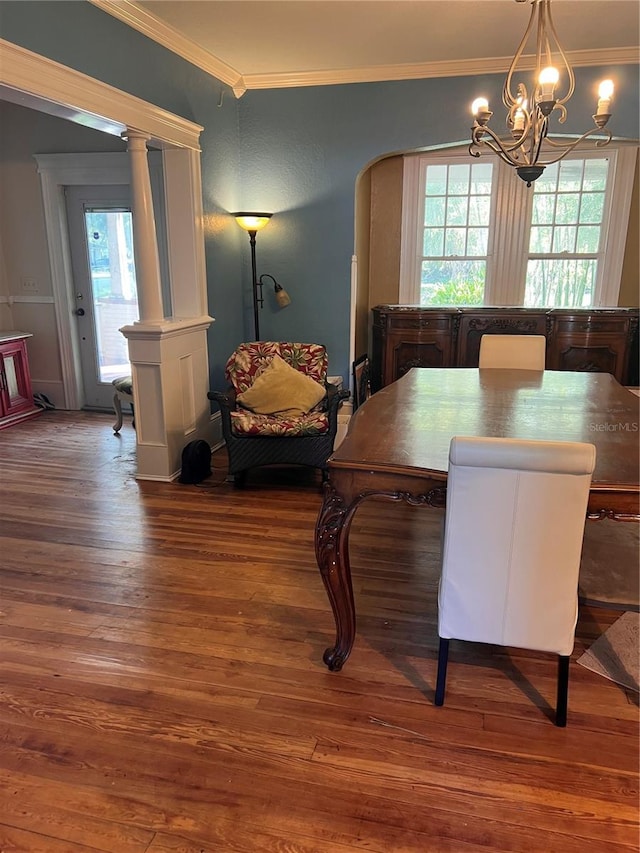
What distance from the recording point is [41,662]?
2158 mm

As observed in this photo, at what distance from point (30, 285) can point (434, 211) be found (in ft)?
12.7

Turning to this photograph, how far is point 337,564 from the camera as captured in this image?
6.51 feet

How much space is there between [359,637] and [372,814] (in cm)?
78

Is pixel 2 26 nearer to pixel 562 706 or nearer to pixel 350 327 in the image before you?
pixel 350 327

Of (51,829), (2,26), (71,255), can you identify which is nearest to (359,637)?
(51,829)

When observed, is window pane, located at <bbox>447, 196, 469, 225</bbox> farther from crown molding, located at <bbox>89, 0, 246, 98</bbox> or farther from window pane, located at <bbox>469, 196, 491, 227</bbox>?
crown molding, located at <bbox>89, 0, 246, 98</bbox>

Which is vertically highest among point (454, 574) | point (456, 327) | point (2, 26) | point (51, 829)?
point (2, 26)

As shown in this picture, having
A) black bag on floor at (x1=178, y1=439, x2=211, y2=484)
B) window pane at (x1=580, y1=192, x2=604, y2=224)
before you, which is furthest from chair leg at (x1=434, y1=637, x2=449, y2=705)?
window pane at (x1=580, y1=192, x2=604, y2=224)

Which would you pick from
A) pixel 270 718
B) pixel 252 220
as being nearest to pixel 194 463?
pixel 252 220

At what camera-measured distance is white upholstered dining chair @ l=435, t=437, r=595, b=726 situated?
160 centimetres

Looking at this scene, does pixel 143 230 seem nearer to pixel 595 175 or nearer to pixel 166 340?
pixel 166 340

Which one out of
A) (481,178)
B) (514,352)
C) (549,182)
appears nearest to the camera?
(514,352)

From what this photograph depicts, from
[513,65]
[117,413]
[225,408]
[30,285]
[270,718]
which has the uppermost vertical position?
[513,65]

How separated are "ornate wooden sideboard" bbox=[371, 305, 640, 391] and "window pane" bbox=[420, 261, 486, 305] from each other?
64 centimetres
